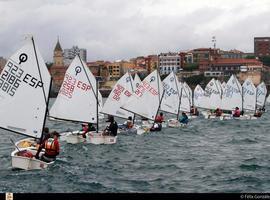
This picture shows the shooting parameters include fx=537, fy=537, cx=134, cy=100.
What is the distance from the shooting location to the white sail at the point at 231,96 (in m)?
57.7

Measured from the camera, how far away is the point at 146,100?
116ft

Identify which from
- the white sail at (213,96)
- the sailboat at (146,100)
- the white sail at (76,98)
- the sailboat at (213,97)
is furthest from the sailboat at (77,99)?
the white sail at (213,96)

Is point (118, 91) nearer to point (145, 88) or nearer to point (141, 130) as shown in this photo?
point (145, 88)

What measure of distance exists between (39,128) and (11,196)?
14068 millimetres

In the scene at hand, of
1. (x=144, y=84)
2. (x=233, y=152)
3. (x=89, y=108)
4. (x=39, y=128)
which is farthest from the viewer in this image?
(x=144, y=84)

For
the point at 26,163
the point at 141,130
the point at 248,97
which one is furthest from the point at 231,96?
the point at 26,163

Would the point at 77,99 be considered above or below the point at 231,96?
below

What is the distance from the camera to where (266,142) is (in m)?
30.4

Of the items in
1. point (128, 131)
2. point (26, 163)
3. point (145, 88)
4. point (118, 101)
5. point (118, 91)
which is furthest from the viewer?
point (118, 91)

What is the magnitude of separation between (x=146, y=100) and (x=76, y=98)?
7458 millimetres

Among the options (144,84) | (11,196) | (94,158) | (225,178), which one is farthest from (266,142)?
(11,196)

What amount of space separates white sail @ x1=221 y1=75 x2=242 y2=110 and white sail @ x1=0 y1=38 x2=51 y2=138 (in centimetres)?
4014

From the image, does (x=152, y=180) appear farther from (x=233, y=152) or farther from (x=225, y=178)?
(x=233, y=152)

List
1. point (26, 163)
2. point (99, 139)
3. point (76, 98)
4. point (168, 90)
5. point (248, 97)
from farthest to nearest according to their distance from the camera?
point (248, 97) < point (168, 90) < point (76, 98) < point (99, 139) < point (26, 163)
